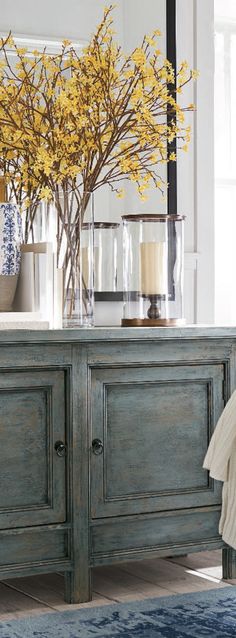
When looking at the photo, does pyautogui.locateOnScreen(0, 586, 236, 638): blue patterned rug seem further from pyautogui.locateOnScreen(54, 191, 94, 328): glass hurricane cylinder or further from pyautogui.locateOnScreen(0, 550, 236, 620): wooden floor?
pyautogui.locateOnScreen(54, 191, 94, 328): glass hurricane cylinder

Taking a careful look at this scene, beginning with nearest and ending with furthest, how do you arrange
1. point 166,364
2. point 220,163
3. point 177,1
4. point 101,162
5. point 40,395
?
1. point 40,395
2. point 166,364
3. point 101,162
4. point 177,1
5. point 220,163

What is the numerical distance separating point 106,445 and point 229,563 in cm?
56

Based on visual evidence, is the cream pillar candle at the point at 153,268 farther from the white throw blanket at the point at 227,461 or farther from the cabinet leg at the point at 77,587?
the white throw blanket at the point at 227,461

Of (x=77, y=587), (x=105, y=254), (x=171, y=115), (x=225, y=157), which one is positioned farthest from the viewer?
(x=225, y=157)

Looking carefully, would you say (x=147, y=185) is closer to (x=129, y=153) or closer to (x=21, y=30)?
(x=129, y=153)

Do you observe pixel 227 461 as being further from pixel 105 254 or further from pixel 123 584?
pixel 105 254

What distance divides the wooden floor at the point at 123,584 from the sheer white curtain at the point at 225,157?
3.82 feet

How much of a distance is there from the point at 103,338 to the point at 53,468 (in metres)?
0.37

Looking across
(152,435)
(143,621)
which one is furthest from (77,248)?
(143,621)

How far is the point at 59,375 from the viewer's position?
8.84 feet

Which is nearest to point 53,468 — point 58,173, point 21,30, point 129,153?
point 58,173

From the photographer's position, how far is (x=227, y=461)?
2.03 m

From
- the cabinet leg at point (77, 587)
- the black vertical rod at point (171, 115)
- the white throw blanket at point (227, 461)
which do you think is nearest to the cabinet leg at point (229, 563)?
the cabinet leg at point (77, 587)

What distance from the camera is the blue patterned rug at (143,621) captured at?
2.46 meters
